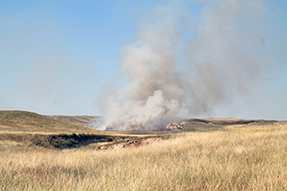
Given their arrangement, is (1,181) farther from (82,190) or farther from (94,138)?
(94,138)

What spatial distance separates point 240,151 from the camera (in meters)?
5.86

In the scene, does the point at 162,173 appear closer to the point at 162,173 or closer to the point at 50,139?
the point at 162,173

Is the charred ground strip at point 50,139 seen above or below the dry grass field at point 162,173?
below

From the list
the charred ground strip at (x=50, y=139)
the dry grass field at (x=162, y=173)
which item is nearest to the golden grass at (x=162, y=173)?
the dry grass field at (x=162, y=173)

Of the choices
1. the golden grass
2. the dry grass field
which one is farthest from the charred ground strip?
the golden grass

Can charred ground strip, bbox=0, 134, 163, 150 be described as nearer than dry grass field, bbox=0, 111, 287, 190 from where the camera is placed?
No

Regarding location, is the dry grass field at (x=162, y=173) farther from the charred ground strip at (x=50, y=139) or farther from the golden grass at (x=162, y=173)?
the charred ground strip at (x=50, y=139)

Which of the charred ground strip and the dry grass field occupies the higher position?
the dry grass field

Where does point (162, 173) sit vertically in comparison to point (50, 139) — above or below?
above

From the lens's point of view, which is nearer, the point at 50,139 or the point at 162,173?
the point at 162,173

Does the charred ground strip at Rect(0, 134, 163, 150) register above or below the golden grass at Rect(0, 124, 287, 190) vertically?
below

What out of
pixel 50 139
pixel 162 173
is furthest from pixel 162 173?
pixel 50 139

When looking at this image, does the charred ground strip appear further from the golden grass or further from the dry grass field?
the golden grass

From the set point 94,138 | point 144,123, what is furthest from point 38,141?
point 144,123
